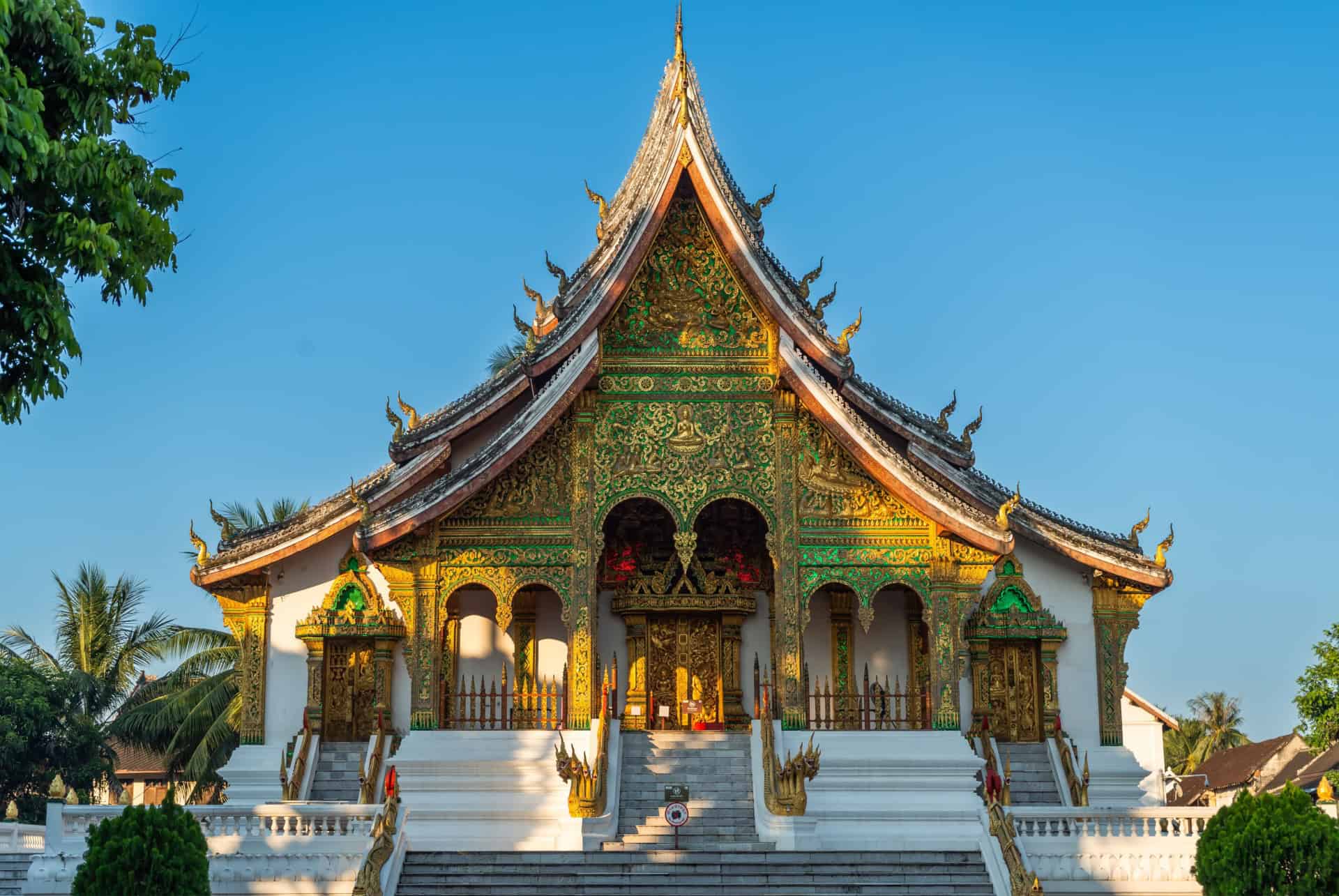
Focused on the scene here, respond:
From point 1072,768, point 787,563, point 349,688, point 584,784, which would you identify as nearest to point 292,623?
point 349,688

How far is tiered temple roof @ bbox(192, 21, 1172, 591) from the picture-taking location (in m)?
17.6

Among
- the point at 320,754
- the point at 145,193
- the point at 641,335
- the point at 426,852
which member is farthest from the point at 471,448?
the point at 145,193

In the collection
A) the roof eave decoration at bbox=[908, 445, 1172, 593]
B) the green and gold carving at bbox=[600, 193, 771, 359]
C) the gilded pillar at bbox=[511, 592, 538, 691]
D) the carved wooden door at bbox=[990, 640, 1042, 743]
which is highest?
the green and gold carving at bbox=[600, 193, 771, 359]

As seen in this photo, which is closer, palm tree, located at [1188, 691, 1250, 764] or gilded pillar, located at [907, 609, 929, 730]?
gilded pillar, located at [907, 609, 929, 730]

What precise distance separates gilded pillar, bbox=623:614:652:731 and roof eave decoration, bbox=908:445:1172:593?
13.2ft

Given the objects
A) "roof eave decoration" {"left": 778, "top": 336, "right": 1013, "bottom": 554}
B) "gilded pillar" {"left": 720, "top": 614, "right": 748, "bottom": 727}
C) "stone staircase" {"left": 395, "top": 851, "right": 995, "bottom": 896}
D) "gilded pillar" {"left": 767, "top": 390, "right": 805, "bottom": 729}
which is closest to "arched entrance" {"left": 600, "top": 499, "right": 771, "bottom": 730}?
"gilded pillar" {"left": 720, "top": 614, "right": 748, "bottom": 727}

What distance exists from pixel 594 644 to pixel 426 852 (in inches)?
136

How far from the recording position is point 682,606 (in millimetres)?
19609

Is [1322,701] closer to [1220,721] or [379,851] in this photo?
[379,851]

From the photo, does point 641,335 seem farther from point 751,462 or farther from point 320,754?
point 320,754

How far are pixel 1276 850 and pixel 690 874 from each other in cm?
517

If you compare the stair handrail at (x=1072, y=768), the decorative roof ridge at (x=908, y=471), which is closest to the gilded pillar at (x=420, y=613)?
the decorative roof ridge at (x=908, y=471)

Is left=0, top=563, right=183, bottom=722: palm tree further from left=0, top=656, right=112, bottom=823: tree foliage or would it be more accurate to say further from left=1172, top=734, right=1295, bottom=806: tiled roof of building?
left=1172, top=734, right=1295, bottom=806: tiled roof of building

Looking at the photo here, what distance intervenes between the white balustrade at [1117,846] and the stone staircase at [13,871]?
999cm
